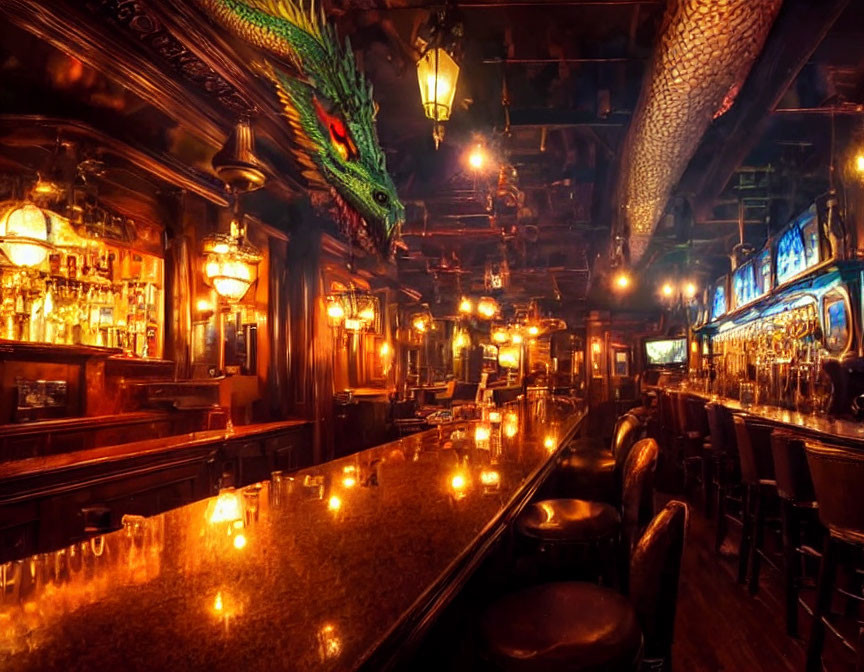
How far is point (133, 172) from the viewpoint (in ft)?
13.8

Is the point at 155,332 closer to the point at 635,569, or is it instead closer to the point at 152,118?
the point at 152,118

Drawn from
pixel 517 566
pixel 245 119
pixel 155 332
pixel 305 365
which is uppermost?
pixel 245 119

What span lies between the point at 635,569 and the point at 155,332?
16.9 ft

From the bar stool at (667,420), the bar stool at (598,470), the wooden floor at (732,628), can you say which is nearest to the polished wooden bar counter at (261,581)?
the bar stool at (598,470)

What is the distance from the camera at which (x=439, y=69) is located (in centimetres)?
275

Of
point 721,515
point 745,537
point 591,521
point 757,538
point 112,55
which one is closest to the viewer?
point 591,521

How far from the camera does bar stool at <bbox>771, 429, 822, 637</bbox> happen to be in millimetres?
2609

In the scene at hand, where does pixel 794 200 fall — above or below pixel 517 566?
above

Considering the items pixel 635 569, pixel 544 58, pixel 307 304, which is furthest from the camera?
pixel 307 304

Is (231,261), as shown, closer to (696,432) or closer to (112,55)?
(112,55)

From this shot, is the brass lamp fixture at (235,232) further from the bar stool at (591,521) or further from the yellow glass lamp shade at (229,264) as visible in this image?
→ the bar stool at (591,521)

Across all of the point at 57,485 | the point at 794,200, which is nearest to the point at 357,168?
the point at 57,485

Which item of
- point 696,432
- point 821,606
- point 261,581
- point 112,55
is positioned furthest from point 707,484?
point 112,55

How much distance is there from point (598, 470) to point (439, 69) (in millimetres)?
2748
